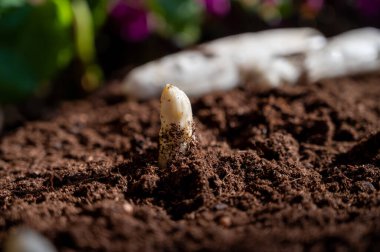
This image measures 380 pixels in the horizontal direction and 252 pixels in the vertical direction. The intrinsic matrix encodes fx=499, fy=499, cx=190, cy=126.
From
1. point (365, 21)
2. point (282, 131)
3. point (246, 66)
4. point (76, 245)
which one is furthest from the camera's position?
point (365, 21)

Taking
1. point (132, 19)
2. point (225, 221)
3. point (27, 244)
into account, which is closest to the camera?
point (27, 244)

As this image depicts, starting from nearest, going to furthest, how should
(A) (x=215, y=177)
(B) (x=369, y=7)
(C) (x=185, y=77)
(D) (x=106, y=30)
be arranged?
(A) (x=215, y=177), (C) (x=185, y=77), (D) (x=106, y=30), (B) (x=369, y=7)

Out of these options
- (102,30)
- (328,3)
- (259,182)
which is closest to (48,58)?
(102,30)

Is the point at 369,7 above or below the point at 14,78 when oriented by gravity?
above

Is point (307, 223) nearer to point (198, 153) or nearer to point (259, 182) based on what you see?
point (259, 182)

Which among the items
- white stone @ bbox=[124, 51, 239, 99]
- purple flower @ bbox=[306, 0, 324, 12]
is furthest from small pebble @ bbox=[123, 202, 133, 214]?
purple flower @ bbox=[306, 0, 324, 12]

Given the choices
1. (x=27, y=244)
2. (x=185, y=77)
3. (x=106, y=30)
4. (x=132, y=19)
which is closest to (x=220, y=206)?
(x=27, y=244)

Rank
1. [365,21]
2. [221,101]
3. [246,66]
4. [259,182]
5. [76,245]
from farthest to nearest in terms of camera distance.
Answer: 1. [365,21]
2. [246,66]
3. [221,101]
4. [259,182]
5. [76,245]

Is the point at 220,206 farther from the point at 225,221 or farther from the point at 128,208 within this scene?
the point at 128,208
